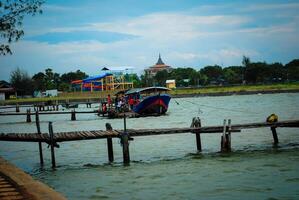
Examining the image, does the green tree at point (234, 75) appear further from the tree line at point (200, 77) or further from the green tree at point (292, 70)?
the green tree at point (292, 70)

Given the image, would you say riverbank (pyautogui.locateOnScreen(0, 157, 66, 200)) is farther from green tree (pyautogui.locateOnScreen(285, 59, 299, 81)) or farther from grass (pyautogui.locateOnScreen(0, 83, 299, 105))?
green tree (pyautogui.locateOnScreen(285, 59, 299, 81))

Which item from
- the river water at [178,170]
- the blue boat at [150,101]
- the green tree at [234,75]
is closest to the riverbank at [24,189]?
the river water at [178,170]

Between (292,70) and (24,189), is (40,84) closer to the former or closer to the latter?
(292,70)

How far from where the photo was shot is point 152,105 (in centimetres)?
4212

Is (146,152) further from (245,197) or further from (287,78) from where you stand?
(287,78)

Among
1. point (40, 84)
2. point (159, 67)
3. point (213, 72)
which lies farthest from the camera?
point (159, 67)

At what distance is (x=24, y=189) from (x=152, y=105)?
3453 cm

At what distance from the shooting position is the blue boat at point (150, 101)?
133 ft

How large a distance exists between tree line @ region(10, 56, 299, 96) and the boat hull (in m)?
59.3

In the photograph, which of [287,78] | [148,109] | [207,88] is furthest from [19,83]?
[148,109]

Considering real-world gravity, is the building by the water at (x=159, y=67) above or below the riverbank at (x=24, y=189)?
above

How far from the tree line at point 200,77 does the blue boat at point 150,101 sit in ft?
194

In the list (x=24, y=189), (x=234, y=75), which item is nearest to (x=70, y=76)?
(x=234, y=75)

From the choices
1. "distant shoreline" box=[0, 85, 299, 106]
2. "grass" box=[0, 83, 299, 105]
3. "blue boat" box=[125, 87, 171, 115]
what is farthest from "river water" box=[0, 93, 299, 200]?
"distant shoreline" box=[0, 85, 299, 106]
